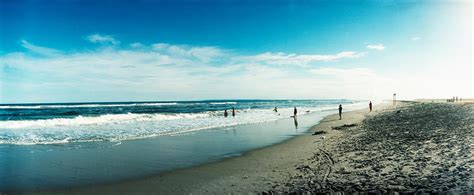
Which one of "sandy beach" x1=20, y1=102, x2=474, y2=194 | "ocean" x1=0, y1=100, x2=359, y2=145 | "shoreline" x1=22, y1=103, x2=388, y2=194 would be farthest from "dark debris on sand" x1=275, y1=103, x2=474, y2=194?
"ocean" x1=0, y1=100, x2=359, y2=145

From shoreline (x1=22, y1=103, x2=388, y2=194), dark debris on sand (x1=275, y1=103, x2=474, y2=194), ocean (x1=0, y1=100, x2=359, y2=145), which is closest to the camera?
dark debris on sand (x1=275, y1=103, x2=474, y2=194)

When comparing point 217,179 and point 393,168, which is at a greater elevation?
point 393,168

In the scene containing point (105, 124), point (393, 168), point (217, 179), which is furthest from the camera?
point (105, 124)

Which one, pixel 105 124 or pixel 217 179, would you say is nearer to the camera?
pixel 217 179

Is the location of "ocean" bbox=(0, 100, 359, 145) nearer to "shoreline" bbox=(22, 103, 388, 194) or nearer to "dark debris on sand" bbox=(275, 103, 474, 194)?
"shoreline" bbox=(22, 103, 388, 194)

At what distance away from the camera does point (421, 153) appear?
941 centimetres

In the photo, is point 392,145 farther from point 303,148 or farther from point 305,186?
point 305,186

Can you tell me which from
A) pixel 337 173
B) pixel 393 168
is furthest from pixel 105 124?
pixel 393 168

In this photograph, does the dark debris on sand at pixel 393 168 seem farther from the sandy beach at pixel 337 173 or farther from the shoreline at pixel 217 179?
Answer: the shoreline at pixel 217 179

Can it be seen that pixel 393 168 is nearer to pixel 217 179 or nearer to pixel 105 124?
pixel 217 179

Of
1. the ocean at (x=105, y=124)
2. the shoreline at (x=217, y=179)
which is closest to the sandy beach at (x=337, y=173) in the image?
the shoreline at (x=217, y=179)

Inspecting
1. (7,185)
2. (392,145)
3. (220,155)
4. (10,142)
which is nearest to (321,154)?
(392,145)

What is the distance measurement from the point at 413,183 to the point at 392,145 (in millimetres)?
5326

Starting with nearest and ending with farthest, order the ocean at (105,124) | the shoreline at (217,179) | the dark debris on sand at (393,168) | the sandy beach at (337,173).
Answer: the dark debris on sand at (393,168)
the sandy beach at (337,173)
the shoreline at (217,179)
the ocean at (105,124)
